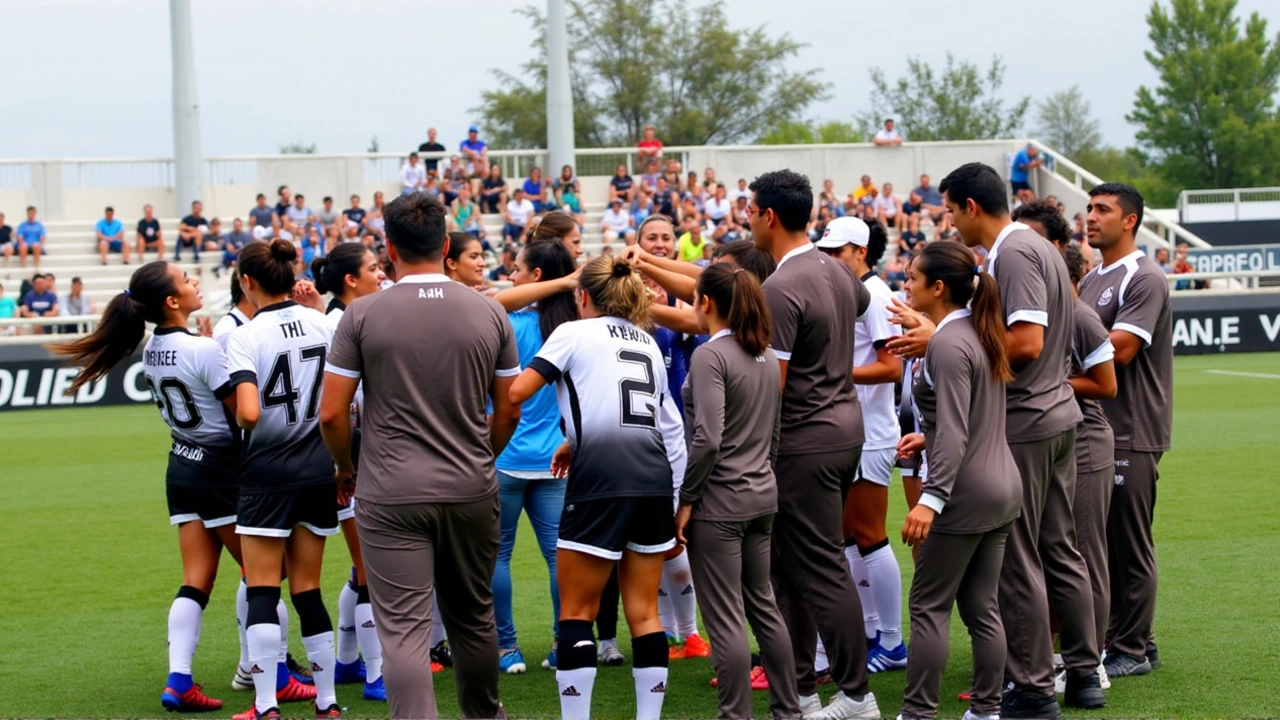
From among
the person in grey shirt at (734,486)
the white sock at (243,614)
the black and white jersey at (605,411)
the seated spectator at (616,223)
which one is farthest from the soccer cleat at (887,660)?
the seated spectator at (616,223)

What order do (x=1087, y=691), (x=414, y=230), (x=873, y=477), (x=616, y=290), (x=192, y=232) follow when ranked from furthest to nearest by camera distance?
1. (x=192, y=232)
2. (x=873, y=477)
3. (x=1087, y=691)
4. (x=616, y=290)
5. (x=414, y=230)

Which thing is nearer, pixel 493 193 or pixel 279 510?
pixel 279 510

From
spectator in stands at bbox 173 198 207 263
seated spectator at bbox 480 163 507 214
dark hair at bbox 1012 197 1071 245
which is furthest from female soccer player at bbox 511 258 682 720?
Answer: seated spectator at bbox 480 163 507 214

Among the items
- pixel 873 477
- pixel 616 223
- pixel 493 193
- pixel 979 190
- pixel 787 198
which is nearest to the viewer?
pixel 979 190

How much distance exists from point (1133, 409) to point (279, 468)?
3.96 m

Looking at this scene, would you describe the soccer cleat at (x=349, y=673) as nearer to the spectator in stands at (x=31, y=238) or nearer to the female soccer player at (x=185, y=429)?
the female soccer player at (x=185, y=429)

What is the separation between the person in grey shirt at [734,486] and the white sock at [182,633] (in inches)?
95.0

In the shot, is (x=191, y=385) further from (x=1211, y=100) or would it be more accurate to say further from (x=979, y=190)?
(x=1211, y=100)

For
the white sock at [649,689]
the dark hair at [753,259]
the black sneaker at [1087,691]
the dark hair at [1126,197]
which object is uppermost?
the dark hair at [1126,197]

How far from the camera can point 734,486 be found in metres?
5.49

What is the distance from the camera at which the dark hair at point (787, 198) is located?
6043 millimetres

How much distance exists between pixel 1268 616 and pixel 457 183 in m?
26.5

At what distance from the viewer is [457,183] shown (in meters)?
32.1

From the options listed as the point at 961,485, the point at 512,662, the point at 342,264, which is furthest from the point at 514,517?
the point at 961,485
